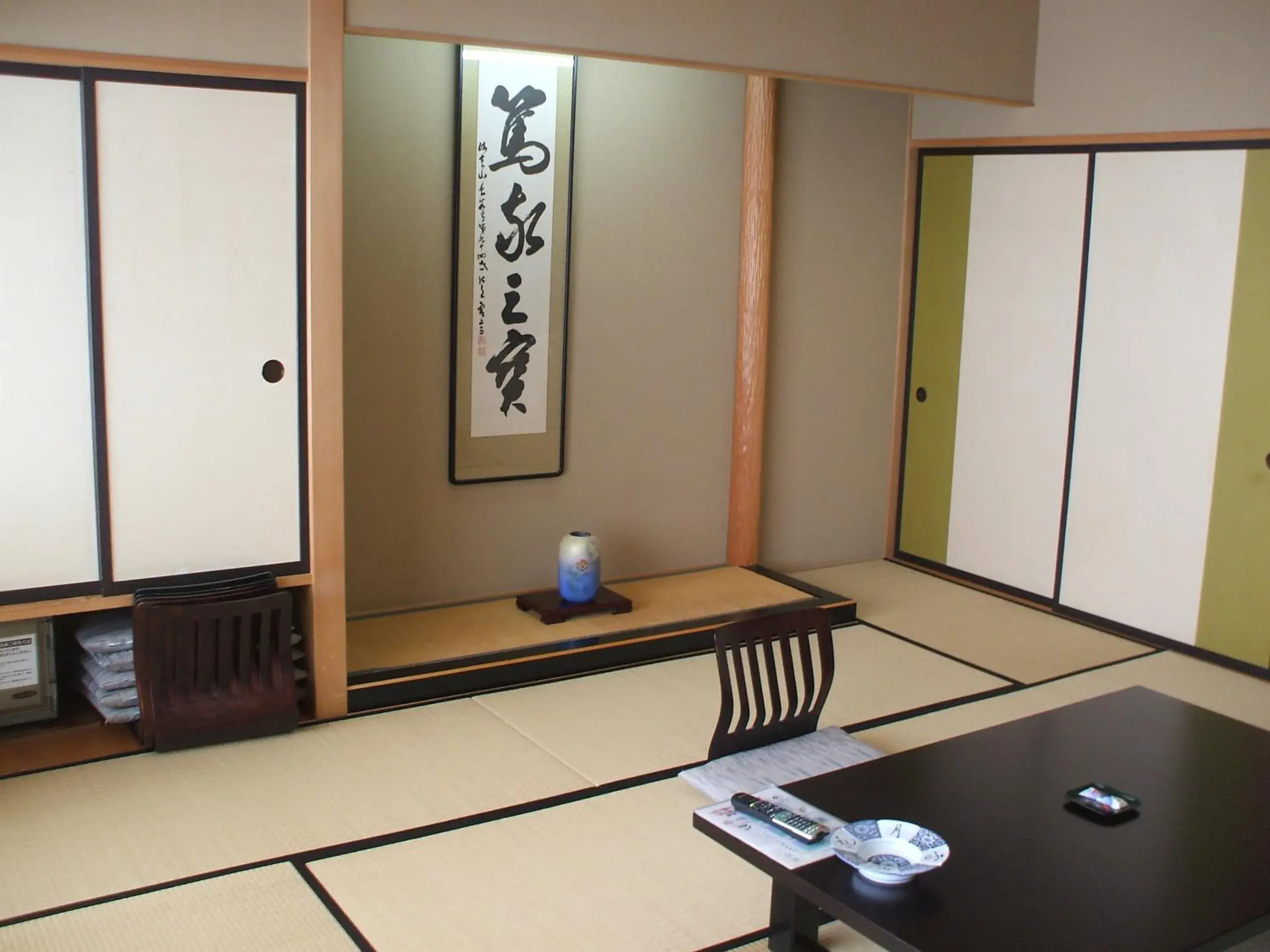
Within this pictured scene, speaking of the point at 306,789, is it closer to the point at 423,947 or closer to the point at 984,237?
the point at 423,947

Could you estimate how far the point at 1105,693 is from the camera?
4.12m

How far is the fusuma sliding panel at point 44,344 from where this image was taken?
3271 mm

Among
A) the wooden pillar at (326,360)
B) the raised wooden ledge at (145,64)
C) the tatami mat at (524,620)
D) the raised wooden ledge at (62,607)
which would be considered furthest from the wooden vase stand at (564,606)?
the raised wooden ledge at (145,64)

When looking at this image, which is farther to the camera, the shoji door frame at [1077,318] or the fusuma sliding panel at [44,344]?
the shoji door frame at [1077,318]

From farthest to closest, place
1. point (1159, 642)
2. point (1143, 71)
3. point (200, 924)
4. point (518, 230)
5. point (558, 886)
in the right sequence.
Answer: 1. point (1159, 642)
2. point (1143, 71)
3. point (518, 230)
4. point (558, 886)
5. point (200, 924)

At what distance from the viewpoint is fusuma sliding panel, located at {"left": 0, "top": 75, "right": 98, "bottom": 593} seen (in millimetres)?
3271

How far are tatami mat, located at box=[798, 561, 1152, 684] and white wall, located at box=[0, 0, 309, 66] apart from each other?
3.12 m

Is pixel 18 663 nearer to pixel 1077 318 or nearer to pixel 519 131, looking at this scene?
pixel 519 131

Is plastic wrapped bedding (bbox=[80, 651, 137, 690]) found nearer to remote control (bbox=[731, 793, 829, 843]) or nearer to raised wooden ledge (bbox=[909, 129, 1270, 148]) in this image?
remote control (bbox=[731, 793, 829, 843])

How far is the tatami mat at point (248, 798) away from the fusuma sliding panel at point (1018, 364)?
2.67 m

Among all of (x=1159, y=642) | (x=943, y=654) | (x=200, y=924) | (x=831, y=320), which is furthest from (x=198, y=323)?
(x=1159, y=642)

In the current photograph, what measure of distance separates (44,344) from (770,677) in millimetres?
2128

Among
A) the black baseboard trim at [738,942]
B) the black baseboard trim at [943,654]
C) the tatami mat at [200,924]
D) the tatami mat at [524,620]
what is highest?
the tatami mat at [524,620]

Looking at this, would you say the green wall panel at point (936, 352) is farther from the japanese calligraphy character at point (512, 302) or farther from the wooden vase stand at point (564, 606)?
the japanese calligraphy character at point (512, 302)
